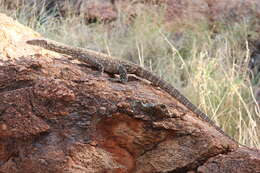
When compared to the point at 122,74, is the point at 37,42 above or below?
above

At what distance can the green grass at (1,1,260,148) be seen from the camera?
28.4 ft

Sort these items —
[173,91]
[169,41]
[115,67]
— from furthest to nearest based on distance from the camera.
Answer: [169,41] → [115,67] → [173,91]

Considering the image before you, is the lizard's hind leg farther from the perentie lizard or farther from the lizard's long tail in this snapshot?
the lizard's long tail

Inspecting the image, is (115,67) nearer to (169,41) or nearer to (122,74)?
(122,74)

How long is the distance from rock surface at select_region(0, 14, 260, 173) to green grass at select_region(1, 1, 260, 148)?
3997mm

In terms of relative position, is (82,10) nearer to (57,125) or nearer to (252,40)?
(252,40)

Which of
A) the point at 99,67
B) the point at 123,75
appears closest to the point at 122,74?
the point at 123,75

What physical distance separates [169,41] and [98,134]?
686 centimetres

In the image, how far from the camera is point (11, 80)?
4.20 metres

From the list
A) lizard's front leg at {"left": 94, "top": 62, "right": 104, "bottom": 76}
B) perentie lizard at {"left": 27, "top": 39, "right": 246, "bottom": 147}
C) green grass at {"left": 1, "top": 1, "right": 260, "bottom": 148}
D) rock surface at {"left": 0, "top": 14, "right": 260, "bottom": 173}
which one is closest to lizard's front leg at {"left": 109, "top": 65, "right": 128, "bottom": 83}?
perentie lizard at {"left": 27, "top": 39, "right": 246, "bottom": 147}

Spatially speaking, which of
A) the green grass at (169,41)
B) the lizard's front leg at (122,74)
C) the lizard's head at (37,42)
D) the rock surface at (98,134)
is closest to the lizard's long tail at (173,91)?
the lizard's front leg at (122,74)

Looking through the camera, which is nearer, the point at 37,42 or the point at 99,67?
the point at 99,67

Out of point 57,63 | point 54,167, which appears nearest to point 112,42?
point 57,63

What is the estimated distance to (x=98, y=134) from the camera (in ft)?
13.1
